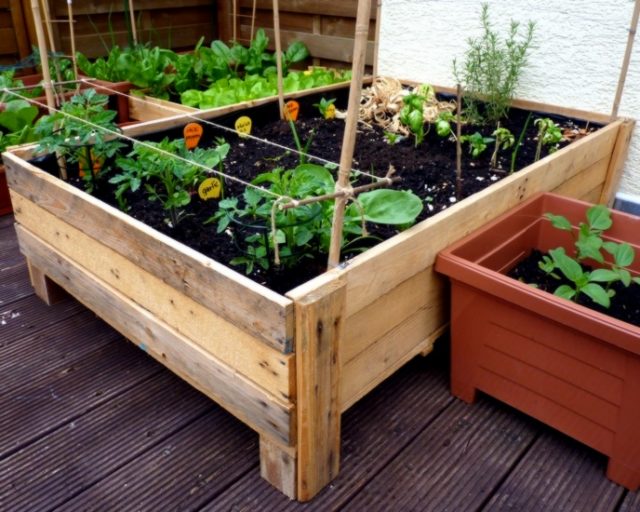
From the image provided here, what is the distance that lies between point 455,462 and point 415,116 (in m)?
1.09

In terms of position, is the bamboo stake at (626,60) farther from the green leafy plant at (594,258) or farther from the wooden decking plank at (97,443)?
the wooden decking plank at (97,443)

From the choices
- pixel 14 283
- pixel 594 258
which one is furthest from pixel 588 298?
pixel 14 283

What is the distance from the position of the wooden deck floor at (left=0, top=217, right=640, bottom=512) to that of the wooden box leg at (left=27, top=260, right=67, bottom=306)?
0.76 feet

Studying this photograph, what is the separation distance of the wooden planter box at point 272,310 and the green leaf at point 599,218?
18cm

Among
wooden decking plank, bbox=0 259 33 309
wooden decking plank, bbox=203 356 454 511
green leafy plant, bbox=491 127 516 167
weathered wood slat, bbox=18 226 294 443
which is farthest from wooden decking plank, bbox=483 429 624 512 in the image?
wooden decking plank, bbox=0 259 33 309

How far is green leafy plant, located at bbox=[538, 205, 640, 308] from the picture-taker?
1317mm

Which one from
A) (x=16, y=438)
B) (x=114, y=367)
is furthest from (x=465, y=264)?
(x=16, y=438)

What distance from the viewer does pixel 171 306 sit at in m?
1.33

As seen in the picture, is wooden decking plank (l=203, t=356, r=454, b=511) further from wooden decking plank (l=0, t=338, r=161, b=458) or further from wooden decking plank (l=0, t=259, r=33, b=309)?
wooden decking plank (l=0, t=259, r=33, b=309)

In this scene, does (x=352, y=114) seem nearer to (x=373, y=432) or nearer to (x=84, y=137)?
(x=373, y=432)

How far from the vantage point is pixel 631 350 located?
1145 millimetres

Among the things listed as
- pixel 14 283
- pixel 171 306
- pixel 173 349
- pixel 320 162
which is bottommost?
pixel 14 283

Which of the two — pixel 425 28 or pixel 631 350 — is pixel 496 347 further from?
pixel 425 28

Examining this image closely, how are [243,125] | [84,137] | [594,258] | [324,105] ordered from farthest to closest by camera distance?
[324,105]
[243,125]
[84,137]
[594,258]
